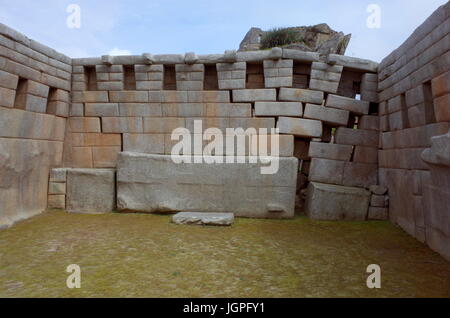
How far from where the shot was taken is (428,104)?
199 inches

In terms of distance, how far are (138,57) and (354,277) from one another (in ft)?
20.9

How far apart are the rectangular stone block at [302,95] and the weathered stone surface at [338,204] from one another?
6.53 feet

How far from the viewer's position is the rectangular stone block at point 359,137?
6.86 m

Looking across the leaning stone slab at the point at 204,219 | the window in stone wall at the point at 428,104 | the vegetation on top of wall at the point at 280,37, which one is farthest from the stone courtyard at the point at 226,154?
the vegetation on top of wall at the point at 280,37

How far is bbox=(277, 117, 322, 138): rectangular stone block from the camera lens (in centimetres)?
684

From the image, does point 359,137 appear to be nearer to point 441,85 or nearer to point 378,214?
point 378,214

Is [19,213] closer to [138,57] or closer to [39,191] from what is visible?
[39,191]

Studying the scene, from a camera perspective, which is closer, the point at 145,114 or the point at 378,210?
the point at 378,210

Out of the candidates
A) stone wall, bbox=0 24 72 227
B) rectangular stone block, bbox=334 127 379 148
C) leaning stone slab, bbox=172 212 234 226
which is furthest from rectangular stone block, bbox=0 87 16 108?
rectangular stone block, bbox=334 127 379 148

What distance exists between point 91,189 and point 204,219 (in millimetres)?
2911

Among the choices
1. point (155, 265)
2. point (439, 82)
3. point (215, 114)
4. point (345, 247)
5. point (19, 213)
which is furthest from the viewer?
point (215, 114)

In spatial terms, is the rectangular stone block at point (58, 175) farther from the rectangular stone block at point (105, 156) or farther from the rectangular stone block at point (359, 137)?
the rectangular stone block at point (359, 137)
